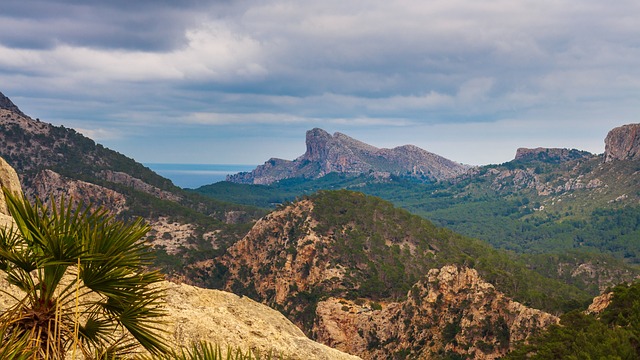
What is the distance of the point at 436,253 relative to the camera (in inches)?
5266

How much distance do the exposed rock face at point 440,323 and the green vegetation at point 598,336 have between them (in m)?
9.58

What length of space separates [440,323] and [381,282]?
1393 inches

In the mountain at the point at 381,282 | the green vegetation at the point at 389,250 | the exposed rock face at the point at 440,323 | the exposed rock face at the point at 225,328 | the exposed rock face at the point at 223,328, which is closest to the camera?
the exposed rock face at the point at 223,328

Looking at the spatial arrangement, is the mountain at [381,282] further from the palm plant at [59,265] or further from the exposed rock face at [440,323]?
the palm plant at [59,265]

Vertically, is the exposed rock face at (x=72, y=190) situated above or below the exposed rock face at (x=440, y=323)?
above

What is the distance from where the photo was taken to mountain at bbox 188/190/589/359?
241ft

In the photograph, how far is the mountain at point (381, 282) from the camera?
73.6 meters

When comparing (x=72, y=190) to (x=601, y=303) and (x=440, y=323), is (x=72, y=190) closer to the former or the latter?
(x=440, y=323)

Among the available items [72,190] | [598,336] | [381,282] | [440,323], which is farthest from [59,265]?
[72,190]

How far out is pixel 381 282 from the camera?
113m

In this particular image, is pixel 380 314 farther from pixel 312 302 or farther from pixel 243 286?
pixel 243 286

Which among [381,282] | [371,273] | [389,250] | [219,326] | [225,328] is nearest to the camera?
[219,326]

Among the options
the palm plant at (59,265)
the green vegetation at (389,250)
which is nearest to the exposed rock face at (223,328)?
the palm plant at (59,265)

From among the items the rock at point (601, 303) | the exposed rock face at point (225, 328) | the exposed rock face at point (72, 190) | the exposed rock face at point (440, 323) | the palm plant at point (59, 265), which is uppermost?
the exposed rock face at point (72, 190)
